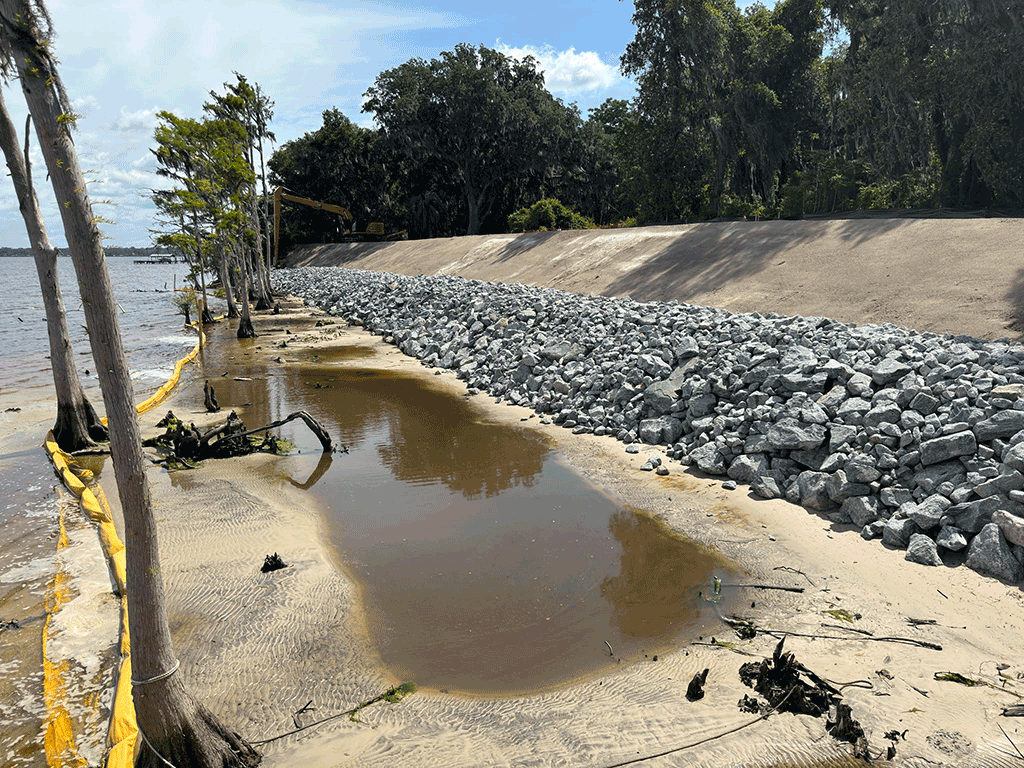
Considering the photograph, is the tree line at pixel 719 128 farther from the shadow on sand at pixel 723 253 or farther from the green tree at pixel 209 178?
the green tree at pixel 209 178

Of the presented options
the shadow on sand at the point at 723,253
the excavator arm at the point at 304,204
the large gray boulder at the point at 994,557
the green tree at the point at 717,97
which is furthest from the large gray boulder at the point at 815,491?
the excavator arm at the point at 304,204

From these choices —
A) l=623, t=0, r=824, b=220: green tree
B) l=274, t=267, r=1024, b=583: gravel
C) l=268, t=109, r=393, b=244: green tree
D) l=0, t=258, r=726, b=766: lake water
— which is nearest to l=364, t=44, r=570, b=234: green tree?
l=268, t=109, r=393, b=244: green tree

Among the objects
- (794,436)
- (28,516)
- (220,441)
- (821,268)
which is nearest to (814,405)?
(794,436)

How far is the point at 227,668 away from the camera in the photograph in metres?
5.29

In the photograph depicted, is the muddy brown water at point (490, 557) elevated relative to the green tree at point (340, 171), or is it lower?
lower

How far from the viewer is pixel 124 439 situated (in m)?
3.78

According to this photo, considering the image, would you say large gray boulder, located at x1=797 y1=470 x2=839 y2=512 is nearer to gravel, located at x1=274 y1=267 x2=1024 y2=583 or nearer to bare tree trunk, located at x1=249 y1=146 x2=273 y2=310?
gravel, located at x1=274 y1=267 x2=1024 y2=583

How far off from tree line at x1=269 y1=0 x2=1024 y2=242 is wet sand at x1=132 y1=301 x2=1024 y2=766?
63.9ft

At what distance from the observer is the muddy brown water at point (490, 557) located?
18.4 feet

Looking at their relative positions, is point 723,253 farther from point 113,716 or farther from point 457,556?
point 113,716

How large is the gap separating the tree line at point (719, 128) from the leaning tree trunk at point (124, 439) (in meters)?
24.1

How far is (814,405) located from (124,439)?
786 cm

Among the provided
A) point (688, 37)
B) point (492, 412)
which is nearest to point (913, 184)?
point (688, 37)

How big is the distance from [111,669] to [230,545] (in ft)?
7.52
